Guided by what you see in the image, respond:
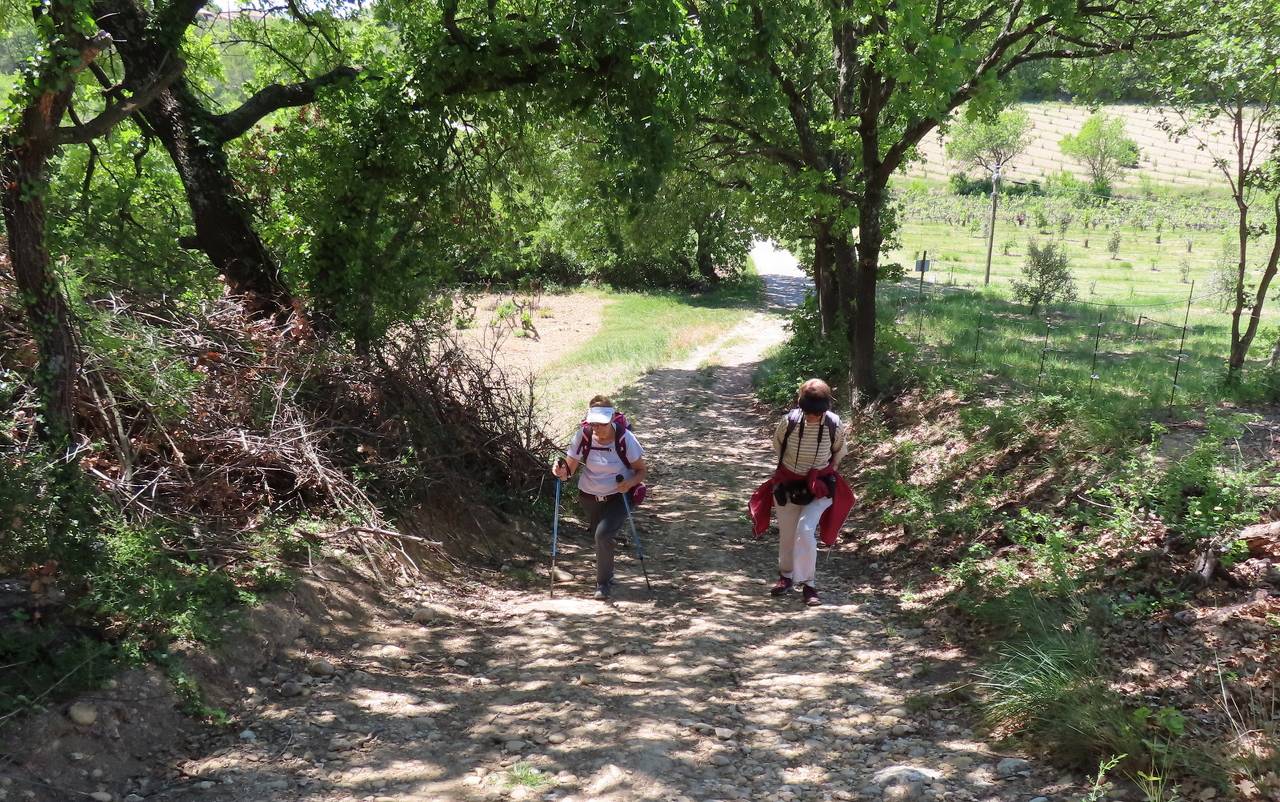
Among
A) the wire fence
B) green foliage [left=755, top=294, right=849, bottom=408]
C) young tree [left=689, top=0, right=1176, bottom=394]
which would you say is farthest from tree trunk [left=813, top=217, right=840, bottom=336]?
the wire fence

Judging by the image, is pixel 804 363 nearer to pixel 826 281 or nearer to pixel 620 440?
pixel 826 281

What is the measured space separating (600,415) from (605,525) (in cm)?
91

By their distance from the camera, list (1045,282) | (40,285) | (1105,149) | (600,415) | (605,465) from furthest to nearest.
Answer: (1105,149) < (1045,282) < (605,465) < (600,415) < (40,285)

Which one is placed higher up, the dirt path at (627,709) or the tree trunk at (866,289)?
the tree trunk at (866,289)

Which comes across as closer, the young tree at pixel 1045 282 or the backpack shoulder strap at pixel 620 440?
the backpack shoulder strap at pixel 620 440

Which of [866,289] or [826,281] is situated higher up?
[826,281]

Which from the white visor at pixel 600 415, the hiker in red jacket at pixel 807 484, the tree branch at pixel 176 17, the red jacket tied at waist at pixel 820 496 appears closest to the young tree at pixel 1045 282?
the red jacket tied at waist at pixel 820 496

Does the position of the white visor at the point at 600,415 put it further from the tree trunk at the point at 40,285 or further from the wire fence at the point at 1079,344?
the wire fence at the point at 1079,344

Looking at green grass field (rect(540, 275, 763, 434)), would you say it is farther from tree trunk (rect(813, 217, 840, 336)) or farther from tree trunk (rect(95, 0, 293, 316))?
tree trunk (rect(95, 0, 293, 316))

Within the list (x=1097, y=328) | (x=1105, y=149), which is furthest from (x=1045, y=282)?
(x=1105, y=149)

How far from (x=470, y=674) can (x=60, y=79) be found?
13.4 feet

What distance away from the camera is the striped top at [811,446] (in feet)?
23.3

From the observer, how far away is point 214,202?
26.5 feet

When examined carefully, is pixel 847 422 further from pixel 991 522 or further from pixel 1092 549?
pixel 1092 549
